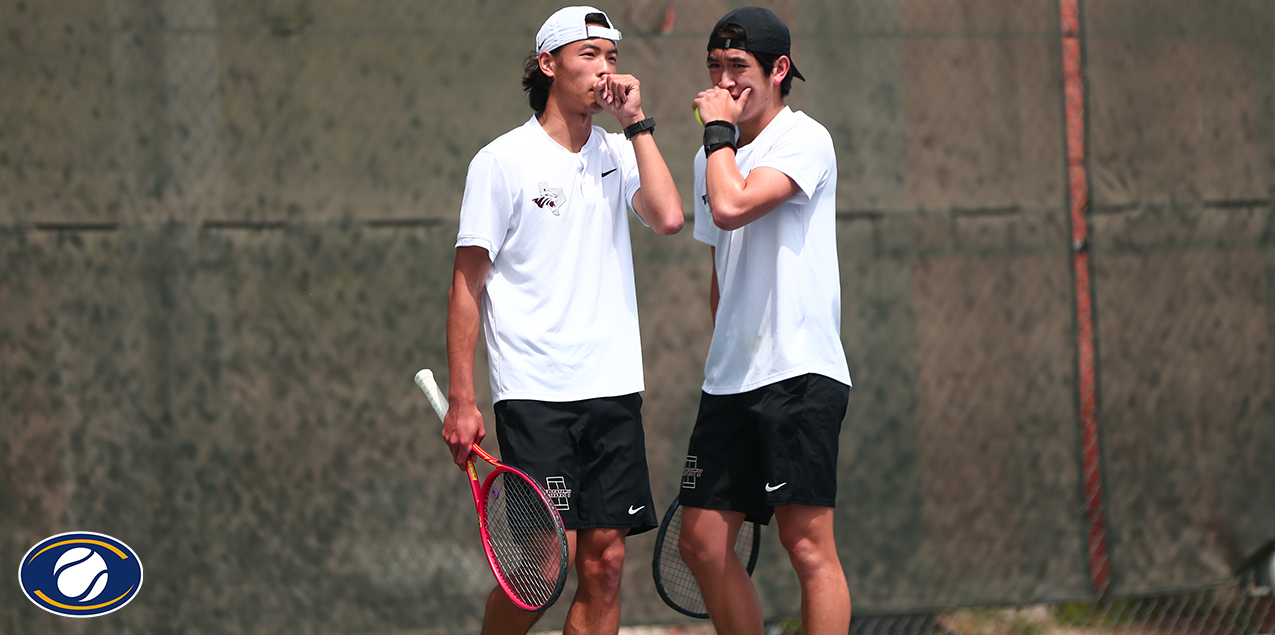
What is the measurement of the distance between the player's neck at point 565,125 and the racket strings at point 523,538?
86 centimetres

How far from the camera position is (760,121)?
301cm

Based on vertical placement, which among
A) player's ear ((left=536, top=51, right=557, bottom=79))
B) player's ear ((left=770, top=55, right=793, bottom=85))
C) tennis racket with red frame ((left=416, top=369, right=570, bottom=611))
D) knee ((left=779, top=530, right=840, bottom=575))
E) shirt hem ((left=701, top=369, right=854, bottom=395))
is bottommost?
knee ((left=779, top=530, right=840, bottom=575))

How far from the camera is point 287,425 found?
3.85 meters

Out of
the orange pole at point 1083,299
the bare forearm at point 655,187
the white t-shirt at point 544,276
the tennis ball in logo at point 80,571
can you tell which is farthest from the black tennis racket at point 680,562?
the tennis ball in logo at point 80,571

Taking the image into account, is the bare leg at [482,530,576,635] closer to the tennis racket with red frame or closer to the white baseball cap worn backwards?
the tennis racket with red frame

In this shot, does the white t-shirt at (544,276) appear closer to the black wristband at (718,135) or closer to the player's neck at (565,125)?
the player's neck at (565,125)

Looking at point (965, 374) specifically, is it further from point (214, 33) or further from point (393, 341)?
point (214, 33)

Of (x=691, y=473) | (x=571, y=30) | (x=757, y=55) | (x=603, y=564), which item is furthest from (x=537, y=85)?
(x=603, y=564)

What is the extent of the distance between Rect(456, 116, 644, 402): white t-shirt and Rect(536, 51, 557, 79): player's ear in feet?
0.54

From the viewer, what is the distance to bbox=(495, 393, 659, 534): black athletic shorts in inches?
110

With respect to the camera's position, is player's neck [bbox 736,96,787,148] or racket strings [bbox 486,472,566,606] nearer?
racket strings [bbox 486,472,566,606]

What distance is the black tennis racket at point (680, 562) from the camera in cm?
321

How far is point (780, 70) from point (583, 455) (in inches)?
43.9

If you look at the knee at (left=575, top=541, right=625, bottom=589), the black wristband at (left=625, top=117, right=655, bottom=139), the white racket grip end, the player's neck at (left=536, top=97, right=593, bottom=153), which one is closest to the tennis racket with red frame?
the white racket grip end
